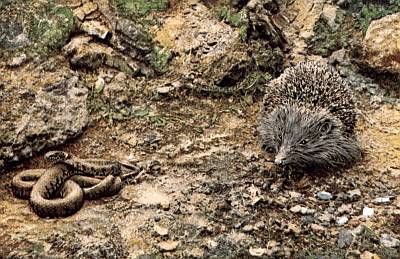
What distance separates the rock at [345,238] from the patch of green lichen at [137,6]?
13.2 feet

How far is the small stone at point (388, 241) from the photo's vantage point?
4676 millimetres

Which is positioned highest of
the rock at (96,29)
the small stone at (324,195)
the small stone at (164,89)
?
the rock at (96,29)

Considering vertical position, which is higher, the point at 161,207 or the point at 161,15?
the point at 161,15

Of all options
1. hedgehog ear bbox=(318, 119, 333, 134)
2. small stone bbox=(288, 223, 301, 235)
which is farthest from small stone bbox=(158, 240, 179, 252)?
hedgehog ear bbox=(318, 119, 333, 134)

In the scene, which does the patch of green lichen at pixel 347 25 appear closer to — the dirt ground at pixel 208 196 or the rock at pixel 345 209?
the dirt ground at pixel 208 196

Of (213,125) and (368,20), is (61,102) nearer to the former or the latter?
(213,125)

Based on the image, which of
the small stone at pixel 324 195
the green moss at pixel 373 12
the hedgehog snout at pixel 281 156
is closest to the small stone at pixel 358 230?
the small stone at pixel 324 195

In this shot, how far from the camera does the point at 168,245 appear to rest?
4.55 metres

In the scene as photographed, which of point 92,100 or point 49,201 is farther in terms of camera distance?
point 92,100

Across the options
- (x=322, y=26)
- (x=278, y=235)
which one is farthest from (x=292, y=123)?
(x=322, y=26)

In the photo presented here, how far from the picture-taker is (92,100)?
6625 mm

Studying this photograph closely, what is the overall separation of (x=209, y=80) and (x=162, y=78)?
0.58m

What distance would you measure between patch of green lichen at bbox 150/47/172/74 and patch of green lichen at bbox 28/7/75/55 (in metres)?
1.05

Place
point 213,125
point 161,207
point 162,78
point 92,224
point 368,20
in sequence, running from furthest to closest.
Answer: point 368,20 → point 162,78 → point 213,125 → point 161,207 → point 92,224
